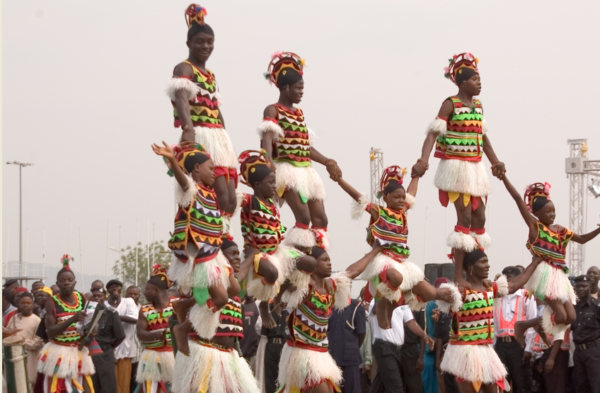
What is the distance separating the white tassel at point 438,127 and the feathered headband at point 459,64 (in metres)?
0.55

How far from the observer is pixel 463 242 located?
9375 mm

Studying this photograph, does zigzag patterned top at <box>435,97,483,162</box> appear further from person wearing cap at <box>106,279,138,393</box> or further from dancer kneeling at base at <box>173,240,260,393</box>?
person wearing cap at <box>106,279,138,393</box>

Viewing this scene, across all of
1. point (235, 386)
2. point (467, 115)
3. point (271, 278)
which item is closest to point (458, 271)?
point (467, 115)

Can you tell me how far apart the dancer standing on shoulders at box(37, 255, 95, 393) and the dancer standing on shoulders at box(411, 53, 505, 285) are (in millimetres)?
4537

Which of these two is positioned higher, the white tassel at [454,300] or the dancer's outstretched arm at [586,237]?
the dancer's outstretched arm at [586,237]

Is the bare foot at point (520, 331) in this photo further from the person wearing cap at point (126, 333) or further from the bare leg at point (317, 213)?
the person wearing cap at point (126, 333)

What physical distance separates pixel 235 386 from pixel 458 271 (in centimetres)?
314

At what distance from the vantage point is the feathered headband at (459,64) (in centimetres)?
960

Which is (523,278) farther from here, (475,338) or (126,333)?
(126,333)

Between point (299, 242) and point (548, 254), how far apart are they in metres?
2.81

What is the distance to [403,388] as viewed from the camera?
1206 centimetres

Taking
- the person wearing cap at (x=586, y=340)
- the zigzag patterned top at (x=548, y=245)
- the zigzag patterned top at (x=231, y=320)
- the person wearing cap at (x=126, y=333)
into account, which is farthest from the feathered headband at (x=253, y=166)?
the person wearing cap at (x=126, y=333)

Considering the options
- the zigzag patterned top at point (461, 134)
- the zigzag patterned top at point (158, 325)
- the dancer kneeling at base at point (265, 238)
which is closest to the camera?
the dancer kneeling at base at point (265, 238)

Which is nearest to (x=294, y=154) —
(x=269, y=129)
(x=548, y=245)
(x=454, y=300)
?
(x=269, y=129)
